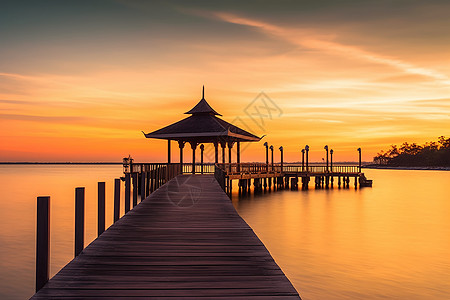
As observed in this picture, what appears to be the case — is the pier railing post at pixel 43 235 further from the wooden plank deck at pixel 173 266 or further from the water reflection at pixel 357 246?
the water reflection at pixel 357 246

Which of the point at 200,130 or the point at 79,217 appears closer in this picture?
the point at 79,217

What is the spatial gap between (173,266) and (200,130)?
18.3 m

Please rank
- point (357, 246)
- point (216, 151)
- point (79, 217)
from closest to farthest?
1. point (79, 217)
2. point (357, 246)
3. point (216, 151)

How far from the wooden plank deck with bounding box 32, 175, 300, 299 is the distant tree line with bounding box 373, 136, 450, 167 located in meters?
140

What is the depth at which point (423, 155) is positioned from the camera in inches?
5753

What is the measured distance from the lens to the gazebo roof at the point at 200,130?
22562mm

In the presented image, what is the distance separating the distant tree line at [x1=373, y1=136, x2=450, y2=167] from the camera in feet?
431

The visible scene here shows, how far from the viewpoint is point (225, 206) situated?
443 inches

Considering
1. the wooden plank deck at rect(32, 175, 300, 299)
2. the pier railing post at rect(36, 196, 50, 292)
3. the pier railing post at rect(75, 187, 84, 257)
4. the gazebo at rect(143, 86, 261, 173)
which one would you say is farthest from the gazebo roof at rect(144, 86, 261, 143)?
the pier railing post at rect(36, 196, 50, 292)

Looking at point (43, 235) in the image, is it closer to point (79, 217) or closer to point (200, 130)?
point (79, 217)

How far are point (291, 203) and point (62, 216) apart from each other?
621 inches

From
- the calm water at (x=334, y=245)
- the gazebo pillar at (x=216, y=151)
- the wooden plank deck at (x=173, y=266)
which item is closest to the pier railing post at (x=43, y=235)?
the wooden plank deck at (x=173, y=266)

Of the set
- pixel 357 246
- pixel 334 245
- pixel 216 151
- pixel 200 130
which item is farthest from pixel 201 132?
pixel 357 246

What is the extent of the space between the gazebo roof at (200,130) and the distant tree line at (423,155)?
12529cm
